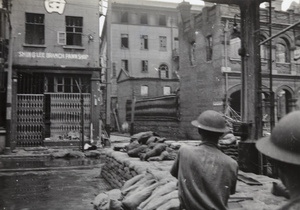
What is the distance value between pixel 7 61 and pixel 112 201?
13.8m

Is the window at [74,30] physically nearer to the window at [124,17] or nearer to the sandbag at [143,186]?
the sandbag at [143,186]

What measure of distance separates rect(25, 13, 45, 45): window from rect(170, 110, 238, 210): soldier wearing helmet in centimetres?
1767

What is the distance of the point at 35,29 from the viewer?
19.3 meters

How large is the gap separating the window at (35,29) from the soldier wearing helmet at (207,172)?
1767cm

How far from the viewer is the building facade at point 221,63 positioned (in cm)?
2336

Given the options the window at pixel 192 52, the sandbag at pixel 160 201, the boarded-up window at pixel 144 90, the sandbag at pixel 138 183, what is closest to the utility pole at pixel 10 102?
the sandbag at pixel 138 183

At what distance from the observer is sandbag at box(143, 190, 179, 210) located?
5.15m

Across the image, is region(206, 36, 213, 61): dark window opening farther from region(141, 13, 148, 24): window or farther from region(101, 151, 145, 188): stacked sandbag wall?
region(141, 13, 148, 24): window

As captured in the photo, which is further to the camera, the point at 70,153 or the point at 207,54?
the point at 207,54

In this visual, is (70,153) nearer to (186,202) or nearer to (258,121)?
(258,121)

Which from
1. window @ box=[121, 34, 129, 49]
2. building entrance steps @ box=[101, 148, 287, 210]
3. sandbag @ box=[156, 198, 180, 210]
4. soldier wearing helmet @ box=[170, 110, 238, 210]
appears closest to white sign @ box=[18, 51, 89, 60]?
Answer: building entrance steps @ box=[101, 148, 287, 210]

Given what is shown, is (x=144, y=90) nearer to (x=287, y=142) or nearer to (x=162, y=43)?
(x=162, y=43)

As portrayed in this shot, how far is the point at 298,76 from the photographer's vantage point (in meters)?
25.3

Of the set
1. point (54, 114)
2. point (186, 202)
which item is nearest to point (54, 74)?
point (54, 114)
